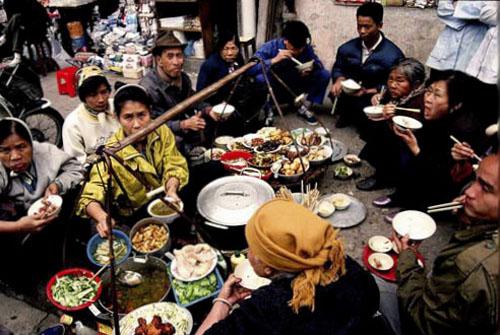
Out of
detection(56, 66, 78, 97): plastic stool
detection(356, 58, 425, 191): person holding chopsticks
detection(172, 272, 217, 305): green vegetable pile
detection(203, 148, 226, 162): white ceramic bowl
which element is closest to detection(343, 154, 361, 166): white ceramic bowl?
detection(356, 58, 425, 191): person holding chopsticks

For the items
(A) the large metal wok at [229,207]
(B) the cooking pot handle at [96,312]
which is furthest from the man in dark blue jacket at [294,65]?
(B) the cooking pot handle at [96,312]

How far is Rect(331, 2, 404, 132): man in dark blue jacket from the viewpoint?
15.8 feet

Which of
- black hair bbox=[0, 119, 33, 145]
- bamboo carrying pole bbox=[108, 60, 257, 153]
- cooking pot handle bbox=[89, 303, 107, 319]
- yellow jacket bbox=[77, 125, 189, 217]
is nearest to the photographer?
bamboo carrying pole bbox=[108, 60, 257, 153]

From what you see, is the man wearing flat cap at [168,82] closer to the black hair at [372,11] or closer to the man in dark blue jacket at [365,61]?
the man in dark blue jacket at [365,61]

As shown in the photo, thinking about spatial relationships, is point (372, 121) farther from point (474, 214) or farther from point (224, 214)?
point (474, 214)

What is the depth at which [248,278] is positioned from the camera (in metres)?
2.59

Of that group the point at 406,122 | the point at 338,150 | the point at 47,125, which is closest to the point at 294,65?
the point at 338,150

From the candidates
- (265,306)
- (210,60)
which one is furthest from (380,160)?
(265,306)

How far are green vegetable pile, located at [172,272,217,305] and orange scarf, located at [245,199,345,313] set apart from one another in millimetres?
1101

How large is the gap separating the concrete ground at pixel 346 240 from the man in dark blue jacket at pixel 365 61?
0.46 m

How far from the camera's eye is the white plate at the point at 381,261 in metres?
3.03

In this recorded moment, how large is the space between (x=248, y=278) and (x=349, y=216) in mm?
1594

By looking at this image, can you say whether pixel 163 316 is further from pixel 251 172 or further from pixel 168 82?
pixel 168 82

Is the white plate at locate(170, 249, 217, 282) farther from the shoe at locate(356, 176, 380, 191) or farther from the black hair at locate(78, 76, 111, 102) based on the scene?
the shoe at locate(356, 176, 380, 191)
